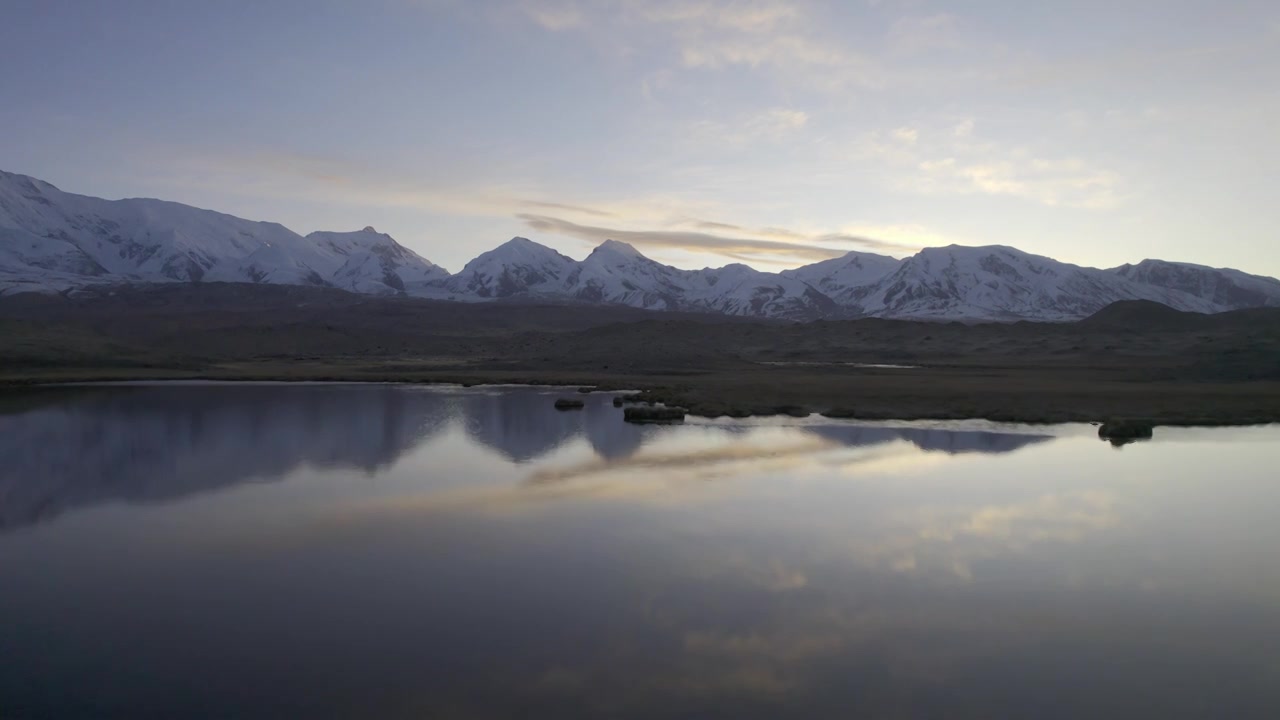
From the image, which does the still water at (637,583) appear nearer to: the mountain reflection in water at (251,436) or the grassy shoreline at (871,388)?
the mountain reflection in water at (251,436)

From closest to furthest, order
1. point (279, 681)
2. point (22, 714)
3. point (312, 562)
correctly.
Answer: point (22, 714) < point (279, 681) < point (312, 562)

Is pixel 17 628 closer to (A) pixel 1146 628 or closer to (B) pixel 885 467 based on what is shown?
(A) pixel 1146 628

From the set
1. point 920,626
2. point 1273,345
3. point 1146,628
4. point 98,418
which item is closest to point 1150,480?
point 1146,628

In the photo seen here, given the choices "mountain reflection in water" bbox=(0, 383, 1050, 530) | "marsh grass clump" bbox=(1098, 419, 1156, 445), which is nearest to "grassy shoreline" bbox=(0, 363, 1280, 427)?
"marsh grass clump" bbox=(1098, 419, 1156, 445)

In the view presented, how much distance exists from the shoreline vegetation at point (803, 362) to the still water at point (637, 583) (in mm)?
15541

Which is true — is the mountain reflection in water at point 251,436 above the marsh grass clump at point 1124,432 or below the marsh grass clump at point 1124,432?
below

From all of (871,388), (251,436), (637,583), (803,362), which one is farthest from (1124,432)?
(803,362)

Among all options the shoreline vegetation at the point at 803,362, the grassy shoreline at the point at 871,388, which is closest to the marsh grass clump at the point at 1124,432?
the grassy shoreline at the point at 871,388

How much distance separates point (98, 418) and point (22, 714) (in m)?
35.1

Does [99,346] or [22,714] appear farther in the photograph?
[99,346]

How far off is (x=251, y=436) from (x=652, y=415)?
55.3 feet

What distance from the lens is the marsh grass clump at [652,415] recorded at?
133ft

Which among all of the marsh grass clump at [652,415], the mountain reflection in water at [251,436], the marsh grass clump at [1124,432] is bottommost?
the mountain reflection in water at [251,436]

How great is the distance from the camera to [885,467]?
28.2 m
